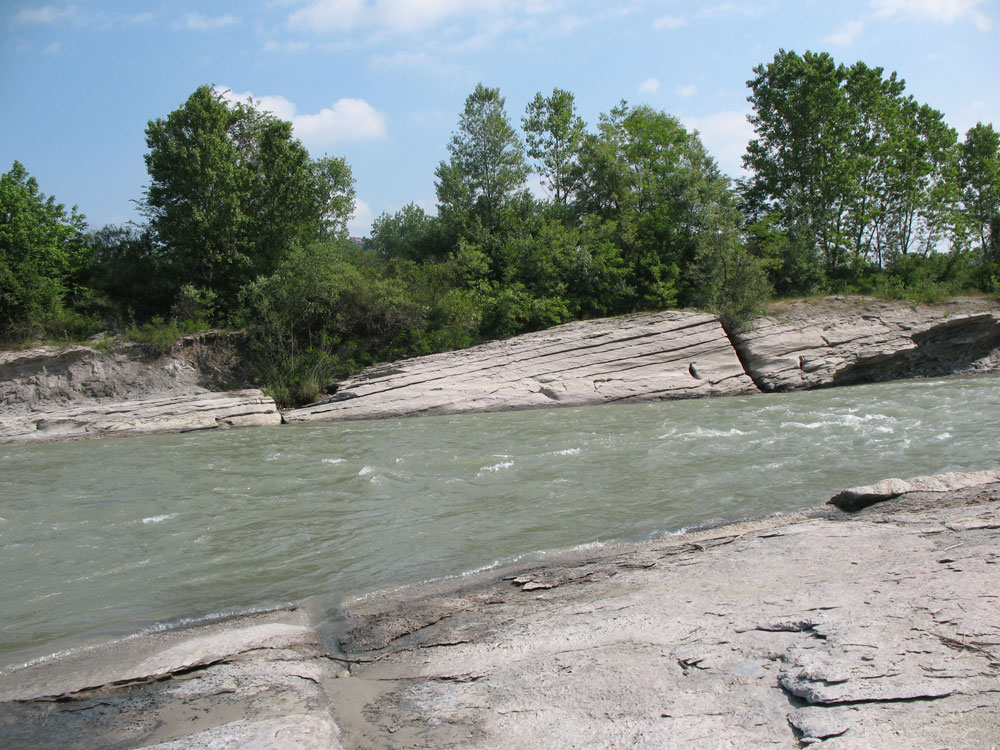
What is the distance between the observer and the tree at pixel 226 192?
20984 mm

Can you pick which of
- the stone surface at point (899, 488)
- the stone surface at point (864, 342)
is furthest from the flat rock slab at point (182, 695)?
the stone surface at point (864, 342)

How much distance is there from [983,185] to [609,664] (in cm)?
3491

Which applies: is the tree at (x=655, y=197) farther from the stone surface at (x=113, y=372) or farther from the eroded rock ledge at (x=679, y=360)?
the stone surface at (x=113, y=372)

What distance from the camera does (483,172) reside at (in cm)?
2698

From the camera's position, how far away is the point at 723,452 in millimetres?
9734

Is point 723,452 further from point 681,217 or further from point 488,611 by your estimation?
point 681,217

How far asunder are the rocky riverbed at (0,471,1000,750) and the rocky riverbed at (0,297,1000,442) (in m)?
12.3

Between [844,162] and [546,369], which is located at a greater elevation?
[844,162]

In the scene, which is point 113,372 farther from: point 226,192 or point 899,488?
point 899,488

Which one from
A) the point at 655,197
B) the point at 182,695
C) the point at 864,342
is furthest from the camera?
the point at 655,197

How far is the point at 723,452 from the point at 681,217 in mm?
16795

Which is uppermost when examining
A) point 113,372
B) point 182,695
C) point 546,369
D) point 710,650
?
point 113,372

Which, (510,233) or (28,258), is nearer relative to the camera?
(28,258)

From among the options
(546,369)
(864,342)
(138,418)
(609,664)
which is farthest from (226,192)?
(609,664)
